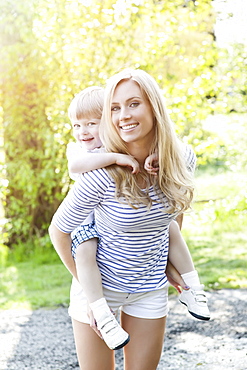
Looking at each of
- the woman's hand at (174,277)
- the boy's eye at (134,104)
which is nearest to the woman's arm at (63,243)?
the woman's hand at (174,277)

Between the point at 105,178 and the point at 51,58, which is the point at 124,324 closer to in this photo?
the point at 105,178

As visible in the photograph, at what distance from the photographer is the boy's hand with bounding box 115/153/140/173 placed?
181 cm

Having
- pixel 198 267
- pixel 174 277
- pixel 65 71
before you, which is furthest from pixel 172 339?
pixel 65 71

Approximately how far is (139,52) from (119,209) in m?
4.28

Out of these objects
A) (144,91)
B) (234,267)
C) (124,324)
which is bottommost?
(234,267)

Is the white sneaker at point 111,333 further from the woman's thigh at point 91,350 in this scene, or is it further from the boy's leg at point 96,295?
the woman's thigh at point 91,350

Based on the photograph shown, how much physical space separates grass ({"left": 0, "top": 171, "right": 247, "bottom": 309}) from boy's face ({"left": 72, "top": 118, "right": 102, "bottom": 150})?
2.78 meters

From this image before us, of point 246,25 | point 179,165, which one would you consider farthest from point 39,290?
point 179,165

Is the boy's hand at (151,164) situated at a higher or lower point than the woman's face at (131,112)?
lower

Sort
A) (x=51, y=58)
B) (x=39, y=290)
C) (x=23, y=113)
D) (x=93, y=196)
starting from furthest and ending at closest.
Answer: (x=23, y=113), (x=51, y=58), (x=39, y=290), (x=93, y=196)

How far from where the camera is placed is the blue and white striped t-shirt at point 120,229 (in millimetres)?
1792

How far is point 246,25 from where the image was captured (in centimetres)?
565

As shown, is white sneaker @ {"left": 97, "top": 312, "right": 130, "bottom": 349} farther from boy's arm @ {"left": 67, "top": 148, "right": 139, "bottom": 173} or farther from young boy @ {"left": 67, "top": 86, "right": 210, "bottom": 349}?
boy's arm @ {"left": 67, "top": 148, "right": 139, "bottom": 173}

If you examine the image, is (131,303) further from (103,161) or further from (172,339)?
(172,339)
